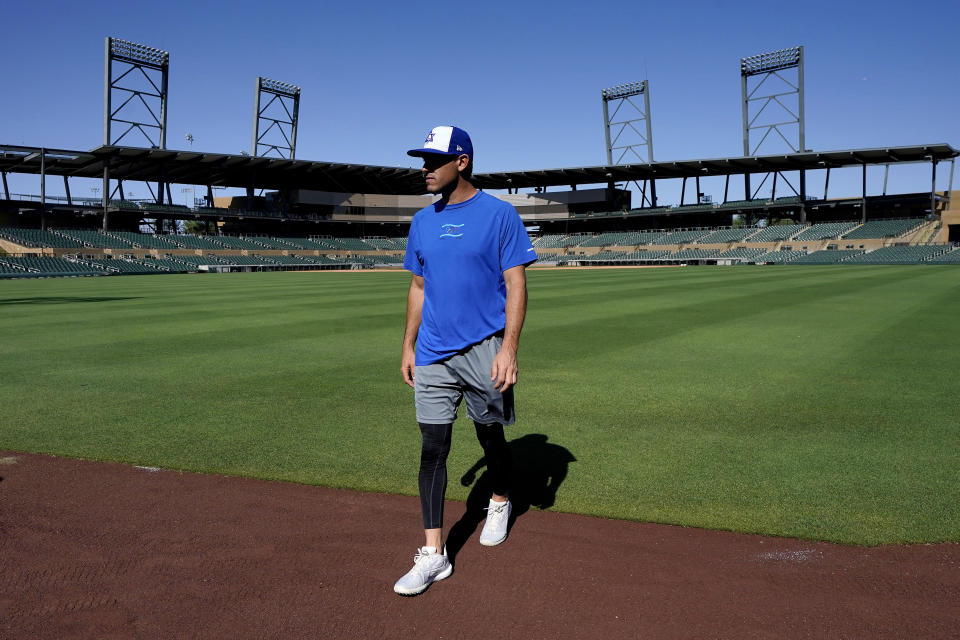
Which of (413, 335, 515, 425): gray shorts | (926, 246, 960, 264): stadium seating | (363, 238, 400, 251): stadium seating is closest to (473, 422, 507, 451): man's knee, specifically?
(413, 335, 515, 425): gray shorts

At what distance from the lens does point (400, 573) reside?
347cm

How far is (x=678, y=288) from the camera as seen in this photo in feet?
81.6

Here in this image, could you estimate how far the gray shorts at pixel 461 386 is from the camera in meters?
3.58

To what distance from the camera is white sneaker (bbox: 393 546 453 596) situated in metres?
3.25

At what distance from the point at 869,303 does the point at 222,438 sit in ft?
57.3

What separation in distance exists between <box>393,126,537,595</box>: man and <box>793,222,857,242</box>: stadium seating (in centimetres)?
6349

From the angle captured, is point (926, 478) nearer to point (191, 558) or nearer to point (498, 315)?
point (498, 315)

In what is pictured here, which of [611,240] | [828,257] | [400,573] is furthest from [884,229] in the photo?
[400,573]

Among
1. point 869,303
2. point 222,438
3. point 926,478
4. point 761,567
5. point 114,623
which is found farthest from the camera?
point 869,303

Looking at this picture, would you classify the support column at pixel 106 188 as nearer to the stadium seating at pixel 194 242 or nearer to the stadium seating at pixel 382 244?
the stadium seating at pixel 194 242

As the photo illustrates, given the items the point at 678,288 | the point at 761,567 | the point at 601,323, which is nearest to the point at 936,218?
the point at 678,288

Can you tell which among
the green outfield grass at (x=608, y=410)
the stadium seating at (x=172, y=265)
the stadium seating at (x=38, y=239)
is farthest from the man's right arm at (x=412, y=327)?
the stadium seating at (x=38, y=239)

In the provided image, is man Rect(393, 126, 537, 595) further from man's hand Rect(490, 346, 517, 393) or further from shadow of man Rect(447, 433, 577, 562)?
shadow of man Rect(447, 433, 577, 562)

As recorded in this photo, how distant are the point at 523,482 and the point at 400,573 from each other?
155cm
